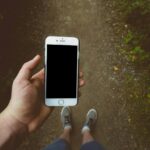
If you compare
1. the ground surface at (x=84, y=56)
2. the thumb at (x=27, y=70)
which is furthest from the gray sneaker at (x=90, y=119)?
the thumb at (x=27, y=70)

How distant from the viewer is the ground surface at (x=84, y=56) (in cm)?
155

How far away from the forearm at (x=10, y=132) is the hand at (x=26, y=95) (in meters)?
0.02

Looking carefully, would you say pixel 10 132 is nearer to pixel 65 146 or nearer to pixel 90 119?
pixel 65 146

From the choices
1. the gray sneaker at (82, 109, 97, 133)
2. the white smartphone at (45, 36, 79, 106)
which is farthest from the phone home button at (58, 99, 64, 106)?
the gray sneaker at (82, 109, 97, 133)

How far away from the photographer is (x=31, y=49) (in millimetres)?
1561

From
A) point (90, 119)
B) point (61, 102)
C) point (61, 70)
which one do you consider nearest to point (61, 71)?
point (61, 70)

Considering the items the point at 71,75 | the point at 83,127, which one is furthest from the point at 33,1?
the point at 83,127

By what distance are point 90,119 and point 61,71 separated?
10.7 inches

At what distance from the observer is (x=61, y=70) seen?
5.11ft

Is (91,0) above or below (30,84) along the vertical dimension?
above

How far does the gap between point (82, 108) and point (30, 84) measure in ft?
Answer: 0.96

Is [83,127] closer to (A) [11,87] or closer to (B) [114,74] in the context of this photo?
(B) [114,74]

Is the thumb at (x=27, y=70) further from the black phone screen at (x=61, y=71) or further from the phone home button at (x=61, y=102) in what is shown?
the phone home button at (x=61, y=102)

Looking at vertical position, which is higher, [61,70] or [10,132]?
[61,70]
